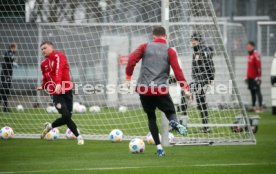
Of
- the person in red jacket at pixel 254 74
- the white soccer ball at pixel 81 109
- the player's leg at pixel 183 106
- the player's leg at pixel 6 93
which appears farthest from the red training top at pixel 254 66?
the player's leg at pixel 183 106

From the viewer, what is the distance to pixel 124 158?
1278 cm

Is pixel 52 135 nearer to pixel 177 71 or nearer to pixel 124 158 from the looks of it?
pixel 124 158

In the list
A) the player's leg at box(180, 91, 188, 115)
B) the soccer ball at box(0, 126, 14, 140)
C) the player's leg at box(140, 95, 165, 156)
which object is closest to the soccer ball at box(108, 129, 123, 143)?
the player's leg at box(180, 91, 188, 115)

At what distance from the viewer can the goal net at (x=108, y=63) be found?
52.4ft

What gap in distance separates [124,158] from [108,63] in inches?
562

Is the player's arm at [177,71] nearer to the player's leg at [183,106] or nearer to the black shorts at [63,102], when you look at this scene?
the player's leg at [183,106]

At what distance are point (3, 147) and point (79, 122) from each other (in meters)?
5.17

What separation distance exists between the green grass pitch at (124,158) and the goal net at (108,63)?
3.43ft

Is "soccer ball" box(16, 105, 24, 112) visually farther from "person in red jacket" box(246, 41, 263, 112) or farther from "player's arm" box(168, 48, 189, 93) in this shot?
"player's arm" box(168, 48, 189, 93)

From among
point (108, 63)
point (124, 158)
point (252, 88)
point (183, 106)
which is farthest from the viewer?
point (108, 63)


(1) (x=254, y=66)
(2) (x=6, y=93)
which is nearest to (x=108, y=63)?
(1) (x=254, y=66)

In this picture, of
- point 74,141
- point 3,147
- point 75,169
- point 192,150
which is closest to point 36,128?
point 74,141

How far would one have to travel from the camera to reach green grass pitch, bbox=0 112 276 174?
11.2m

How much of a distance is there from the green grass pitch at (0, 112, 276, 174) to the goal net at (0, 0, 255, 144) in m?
1.05
